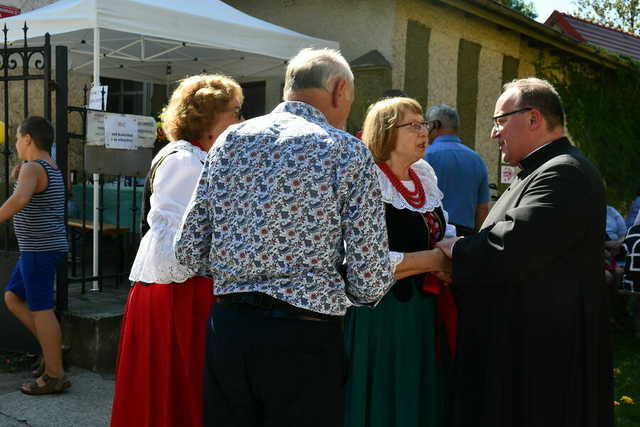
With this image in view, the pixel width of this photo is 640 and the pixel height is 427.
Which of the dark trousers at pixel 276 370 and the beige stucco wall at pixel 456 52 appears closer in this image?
the dark trousers at pixel 276 370

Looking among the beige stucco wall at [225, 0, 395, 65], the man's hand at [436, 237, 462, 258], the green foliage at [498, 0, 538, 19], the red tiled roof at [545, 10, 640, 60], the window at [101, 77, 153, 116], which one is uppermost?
the green foliage at [498, 0, 538, 19]

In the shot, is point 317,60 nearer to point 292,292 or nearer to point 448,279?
point 292,292

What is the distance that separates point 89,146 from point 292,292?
383 cm

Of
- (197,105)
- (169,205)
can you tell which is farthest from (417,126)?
(169,205)

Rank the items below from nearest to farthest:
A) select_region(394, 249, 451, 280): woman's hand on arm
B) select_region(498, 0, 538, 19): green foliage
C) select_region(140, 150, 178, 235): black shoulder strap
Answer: select_region(394, 249, 451, 280): woman's hand on arm
select_region(140, 150, 178, 235): black shoulder strap
select_region(498, 0, 538, 19): green foliage

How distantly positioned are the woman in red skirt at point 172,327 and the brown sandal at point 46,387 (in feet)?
5.50

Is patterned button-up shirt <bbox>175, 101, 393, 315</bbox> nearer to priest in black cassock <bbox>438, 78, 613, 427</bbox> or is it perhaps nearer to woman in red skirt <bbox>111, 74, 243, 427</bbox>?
priest in black cassock <bbox>438, 78, 613, 427</bbox>

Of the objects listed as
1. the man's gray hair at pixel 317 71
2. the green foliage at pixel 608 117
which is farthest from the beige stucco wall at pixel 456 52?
the man's gray hair at pixel 317 71

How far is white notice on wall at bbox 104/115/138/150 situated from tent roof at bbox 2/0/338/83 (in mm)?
891

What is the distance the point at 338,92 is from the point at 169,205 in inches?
38.2

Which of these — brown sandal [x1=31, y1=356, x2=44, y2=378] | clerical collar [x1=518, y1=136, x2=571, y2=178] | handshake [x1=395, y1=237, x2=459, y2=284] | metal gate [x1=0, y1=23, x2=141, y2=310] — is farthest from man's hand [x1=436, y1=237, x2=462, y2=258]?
brown sandal [x1=31, y1=356, x2=44, y2=378]

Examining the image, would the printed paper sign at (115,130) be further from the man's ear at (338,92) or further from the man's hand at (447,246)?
the man's ear at (338,92)

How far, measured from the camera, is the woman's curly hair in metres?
2.99

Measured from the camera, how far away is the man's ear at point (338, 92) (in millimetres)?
2229
